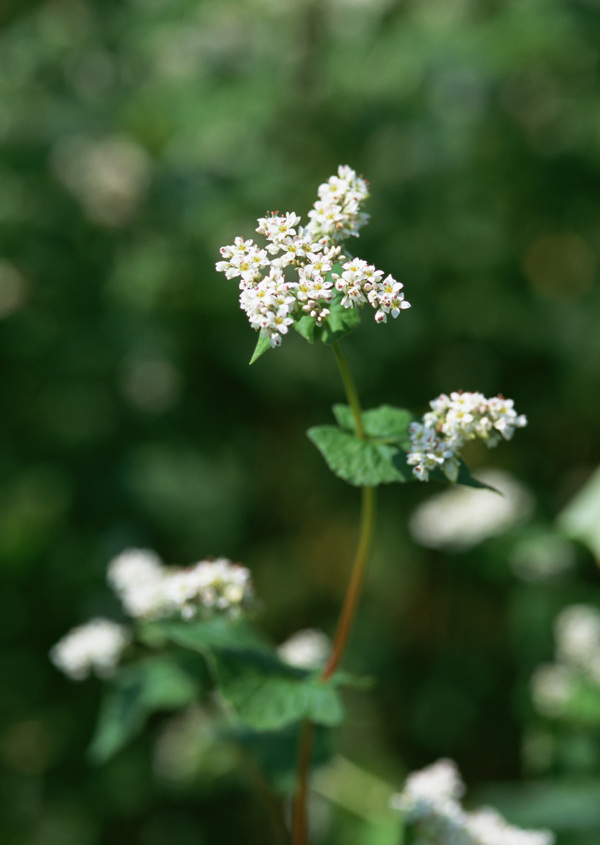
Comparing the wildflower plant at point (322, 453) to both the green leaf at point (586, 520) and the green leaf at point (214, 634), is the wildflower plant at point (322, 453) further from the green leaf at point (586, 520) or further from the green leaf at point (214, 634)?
the green leaf at point (586, 520)

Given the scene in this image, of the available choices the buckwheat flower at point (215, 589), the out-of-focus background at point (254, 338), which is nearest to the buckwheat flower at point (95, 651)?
the buckwheat flower at point (215, 589)

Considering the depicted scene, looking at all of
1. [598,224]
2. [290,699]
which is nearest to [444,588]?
[598,224]

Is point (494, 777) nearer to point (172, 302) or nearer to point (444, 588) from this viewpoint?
point (444, 588)

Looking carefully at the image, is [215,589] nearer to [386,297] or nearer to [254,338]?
[386,297]

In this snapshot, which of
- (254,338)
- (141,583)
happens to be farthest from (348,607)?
(254,338)

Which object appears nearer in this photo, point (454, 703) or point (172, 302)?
point (454, 703)
